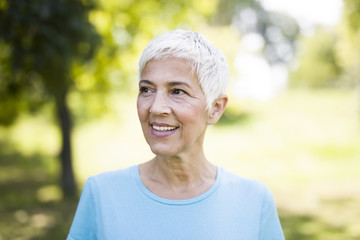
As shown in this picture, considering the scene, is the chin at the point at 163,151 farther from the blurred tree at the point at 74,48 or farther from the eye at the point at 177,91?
the blurred tree at the point at 74,48

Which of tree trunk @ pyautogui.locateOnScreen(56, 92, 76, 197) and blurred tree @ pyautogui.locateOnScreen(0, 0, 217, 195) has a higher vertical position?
blurred tree @ pyautogui.locateOnScreen(0, 0, 217, 195)

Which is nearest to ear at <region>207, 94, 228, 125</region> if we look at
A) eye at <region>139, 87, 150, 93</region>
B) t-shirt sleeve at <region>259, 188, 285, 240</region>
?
eye at <region>139, 87, 150, 93</region>

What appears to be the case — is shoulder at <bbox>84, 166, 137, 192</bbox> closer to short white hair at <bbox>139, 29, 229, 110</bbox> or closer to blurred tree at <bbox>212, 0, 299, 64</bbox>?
short white hair at <bbox>139, 29, 229, 110</bbox>

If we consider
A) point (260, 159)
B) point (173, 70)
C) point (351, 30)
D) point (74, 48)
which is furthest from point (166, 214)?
point (351, 30)

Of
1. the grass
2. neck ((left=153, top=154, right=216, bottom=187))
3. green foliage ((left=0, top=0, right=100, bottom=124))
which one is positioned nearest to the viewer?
neck ((left=153, top=154, right=216, bottom=187))

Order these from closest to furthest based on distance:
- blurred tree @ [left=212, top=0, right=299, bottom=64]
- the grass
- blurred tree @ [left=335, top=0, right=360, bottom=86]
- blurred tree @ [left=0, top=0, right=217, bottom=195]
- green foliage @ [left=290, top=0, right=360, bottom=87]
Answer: blurred tree @ [left=0, top=0, right=217, bottom=195] < the grass < blurred tree @ [left=335, top=0, right=360, bottom=86] < blurred tree @ [left=212, top=0, right=299, bottom=64] < green foliage @ [left=290, top=0, right=360, bottom=87]

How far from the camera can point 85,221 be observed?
1559 millimetres

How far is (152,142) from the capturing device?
4.97 ft

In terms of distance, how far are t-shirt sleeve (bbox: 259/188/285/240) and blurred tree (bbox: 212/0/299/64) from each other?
21.9m

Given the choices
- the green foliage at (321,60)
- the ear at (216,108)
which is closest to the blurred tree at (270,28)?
the green foliage at (321,60)

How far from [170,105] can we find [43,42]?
4.39 metres

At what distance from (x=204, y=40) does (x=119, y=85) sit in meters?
7.59

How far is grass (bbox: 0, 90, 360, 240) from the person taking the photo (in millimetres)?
7957

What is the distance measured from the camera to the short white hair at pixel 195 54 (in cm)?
148
